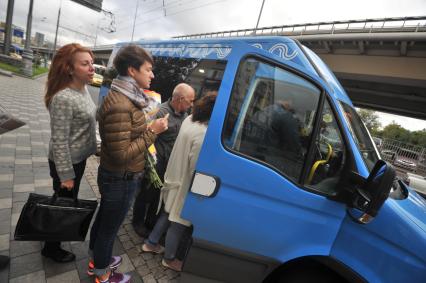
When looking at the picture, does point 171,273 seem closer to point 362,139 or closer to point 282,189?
point 282,189

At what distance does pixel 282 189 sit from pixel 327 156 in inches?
17.2

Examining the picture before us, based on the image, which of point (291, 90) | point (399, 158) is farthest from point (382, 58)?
point (291, 90)

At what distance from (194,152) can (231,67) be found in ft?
2.70

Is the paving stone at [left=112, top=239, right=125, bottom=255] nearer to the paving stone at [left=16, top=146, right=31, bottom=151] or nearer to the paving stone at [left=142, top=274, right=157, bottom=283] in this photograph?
the paving stone at [left=142, top=274, right=157, bottom=283]

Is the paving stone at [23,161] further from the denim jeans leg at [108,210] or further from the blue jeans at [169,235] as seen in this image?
the denim jeans leg at [108,210]

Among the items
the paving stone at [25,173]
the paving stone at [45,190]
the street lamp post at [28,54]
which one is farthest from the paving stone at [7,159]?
the street lamp post at [28,54]

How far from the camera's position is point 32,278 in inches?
87.6

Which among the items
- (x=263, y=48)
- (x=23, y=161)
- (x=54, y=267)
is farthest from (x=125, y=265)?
(x=23, y=161)

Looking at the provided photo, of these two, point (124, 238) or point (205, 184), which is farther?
point (124, 238)

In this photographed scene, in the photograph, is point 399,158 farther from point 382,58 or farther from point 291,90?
point 291,90

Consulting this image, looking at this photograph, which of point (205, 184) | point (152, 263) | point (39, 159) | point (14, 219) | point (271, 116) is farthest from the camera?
point (39, 159)

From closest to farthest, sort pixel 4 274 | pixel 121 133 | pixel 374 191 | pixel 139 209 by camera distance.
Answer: pixel 374 191, pixel 121 133, pixel 4 274, pixel 139 209

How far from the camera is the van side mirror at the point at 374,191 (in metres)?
1.55

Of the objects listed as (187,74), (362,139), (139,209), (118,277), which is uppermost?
(187,74)
